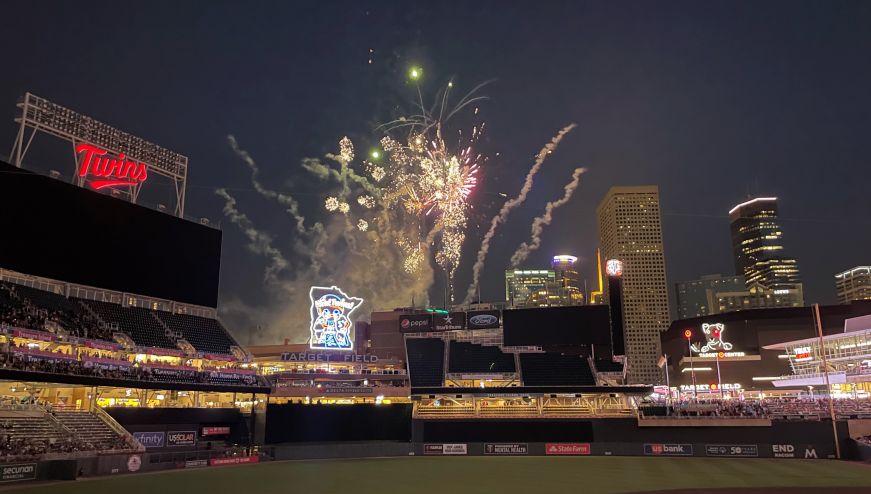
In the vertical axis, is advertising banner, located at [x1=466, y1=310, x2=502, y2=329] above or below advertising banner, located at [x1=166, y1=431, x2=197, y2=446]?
above

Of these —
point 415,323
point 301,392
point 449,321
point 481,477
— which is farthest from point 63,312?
point 449,321

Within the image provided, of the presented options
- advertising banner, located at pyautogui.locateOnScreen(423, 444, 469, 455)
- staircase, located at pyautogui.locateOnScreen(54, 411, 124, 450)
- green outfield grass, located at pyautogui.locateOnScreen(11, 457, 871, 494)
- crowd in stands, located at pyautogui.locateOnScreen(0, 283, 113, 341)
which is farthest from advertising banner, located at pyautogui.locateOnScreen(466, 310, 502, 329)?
staircase, located at pyautogui.locateOnScreen(54, 411, 124, 450)

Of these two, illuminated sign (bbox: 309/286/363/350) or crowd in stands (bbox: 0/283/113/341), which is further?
illuminated sign (bbox: 309/286/363/350)

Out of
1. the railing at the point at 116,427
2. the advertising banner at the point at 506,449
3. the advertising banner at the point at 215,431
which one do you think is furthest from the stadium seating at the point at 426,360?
the railing at the point at 116,427

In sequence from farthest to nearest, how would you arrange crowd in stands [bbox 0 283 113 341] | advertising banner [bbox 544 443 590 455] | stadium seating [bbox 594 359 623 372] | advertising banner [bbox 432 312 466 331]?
advertising banner [bbox 432 312 466 331] < stadium seating [bbox 594 359 623 372] < advertising banner [bbox 544 443 590 455] < crowd in stands [bbox 0 283 113 341]

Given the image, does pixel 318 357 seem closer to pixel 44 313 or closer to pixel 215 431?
pixel 215 431

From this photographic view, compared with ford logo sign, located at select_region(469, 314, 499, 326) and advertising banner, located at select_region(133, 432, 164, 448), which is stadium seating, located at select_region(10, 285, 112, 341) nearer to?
advertising banner, located at select_region(133, 432, 164, 448)

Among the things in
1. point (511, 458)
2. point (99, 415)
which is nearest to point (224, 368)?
point (99, 415)
